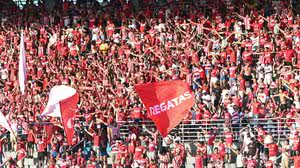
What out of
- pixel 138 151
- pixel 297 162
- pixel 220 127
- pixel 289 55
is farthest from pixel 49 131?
pixel 297 162

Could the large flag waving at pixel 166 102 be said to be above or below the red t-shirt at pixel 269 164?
above

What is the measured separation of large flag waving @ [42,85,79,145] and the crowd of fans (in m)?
1.14

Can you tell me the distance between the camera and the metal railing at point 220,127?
2848 centimetres

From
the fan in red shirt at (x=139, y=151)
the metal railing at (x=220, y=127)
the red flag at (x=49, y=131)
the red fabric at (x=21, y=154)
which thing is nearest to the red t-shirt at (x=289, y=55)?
the metal railing at (x=220, y=127)

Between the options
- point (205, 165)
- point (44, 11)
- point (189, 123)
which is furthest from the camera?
point (44, 11)

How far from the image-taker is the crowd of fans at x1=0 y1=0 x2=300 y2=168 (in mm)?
28781

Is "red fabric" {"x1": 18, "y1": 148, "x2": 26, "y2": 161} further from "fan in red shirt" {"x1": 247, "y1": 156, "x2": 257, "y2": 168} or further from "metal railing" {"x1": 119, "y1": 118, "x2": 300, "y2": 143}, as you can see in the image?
"fan in red shirt" {"x1": 247, "y1": 156, "x2": 257, "y2": 168}

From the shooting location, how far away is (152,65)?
32531 mm

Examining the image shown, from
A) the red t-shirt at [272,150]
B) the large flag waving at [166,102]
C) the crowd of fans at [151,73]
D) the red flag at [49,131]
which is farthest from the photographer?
the red flag at [49,131]

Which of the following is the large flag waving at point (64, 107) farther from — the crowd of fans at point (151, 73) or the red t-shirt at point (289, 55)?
the red t-shirt at point (289, 55)

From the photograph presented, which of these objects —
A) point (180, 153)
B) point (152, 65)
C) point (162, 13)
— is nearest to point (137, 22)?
point (162, 13)

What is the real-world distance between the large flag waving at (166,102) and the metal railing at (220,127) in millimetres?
3187

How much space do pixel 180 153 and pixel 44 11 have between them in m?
10.9

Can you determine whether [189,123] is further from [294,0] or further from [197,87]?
[294,0]
